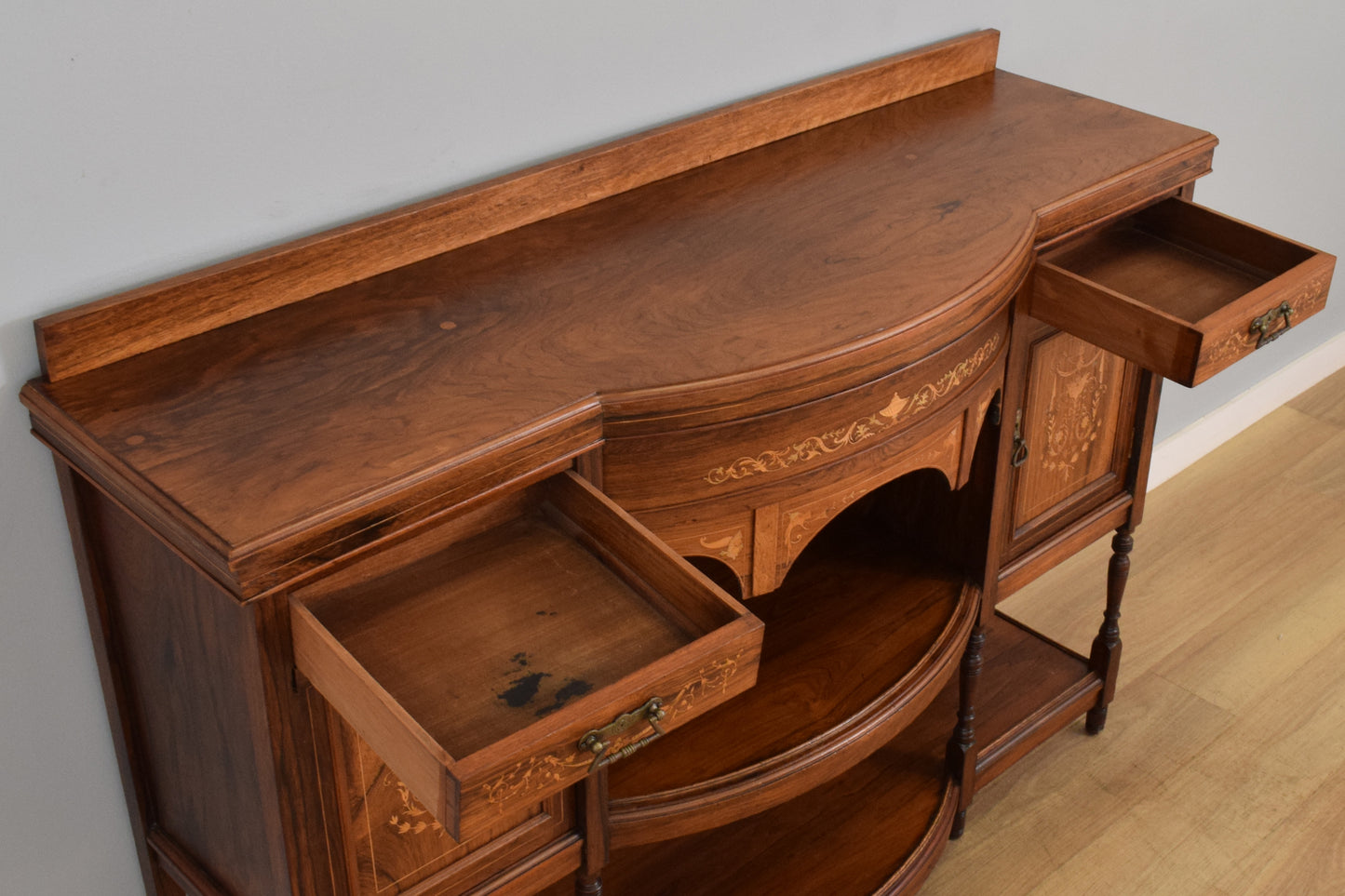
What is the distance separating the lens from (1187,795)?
1.78m

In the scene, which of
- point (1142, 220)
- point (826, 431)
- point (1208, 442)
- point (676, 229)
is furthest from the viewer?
point (1208, 442)

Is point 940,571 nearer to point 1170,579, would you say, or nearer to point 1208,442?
point 1170,579

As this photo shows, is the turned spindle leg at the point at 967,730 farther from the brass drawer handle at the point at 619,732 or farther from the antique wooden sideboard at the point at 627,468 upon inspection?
the brass drawer handle at the point at 619,732

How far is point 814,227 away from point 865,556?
0.48m

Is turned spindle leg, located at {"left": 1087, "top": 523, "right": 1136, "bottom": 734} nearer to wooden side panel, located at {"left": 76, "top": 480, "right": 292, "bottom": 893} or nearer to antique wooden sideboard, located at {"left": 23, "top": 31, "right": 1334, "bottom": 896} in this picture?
antique wooden sideboard, located at {"left": 23, "top": 31, "right": 1334, "bottom": 896}

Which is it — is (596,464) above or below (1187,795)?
above

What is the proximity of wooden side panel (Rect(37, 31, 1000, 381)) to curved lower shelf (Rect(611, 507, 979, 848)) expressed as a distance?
498mm

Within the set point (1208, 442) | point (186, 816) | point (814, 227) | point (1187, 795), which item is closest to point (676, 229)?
point (814, 227)

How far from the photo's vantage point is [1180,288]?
4.69ft

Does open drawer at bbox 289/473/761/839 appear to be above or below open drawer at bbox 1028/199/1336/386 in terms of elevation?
below

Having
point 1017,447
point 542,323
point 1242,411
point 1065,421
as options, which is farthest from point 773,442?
point 1242,411

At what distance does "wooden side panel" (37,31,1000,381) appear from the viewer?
1023 millimetres

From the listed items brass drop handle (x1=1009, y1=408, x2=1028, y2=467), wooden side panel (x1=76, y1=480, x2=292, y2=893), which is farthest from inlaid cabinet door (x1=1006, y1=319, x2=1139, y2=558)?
wooden side panel (x1=76, y1=480, x2=292, y2=893)

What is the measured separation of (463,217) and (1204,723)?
4.19ft
